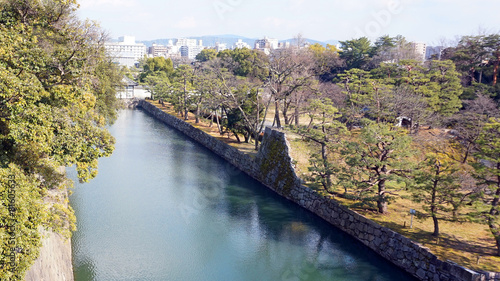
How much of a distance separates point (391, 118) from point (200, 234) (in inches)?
Result: 425

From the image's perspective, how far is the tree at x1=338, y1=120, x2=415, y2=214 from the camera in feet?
39.2

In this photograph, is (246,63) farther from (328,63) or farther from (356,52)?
(356,52)

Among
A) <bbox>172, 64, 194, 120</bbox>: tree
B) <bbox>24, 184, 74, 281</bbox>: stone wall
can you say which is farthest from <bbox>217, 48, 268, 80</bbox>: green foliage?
<bbox>24, 184, 74, 281</bbox>: stone wall

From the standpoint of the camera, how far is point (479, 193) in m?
9.56

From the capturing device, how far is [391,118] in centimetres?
1806

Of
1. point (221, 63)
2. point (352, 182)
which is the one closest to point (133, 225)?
point (352, 182)

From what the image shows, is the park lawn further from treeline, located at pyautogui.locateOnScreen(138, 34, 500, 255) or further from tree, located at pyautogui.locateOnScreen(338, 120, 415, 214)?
tree, located at pyautogui.locateOnScreen(338, 120, 415, 214)

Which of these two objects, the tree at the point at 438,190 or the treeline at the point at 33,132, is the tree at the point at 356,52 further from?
the treeline at the point at 33,132

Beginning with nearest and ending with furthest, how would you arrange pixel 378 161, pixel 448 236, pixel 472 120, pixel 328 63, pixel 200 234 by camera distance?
pixel 448 236 → pixel 378 161 → pixel 200 234 → pixel 472 120 → pixel 328 63

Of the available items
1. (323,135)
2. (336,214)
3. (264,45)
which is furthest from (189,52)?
(336,214)

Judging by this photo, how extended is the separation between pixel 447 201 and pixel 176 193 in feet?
35.8

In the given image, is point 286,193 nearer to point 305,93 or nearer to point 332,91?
point 305,93

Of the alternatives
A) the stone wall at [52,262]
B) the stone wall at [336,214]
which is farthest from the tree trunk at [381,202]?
the stone wall at [52,262]

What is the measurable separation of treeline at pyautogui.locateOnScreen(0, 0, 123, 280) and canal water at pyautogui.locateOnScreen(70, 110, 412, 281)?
2.95 meters
